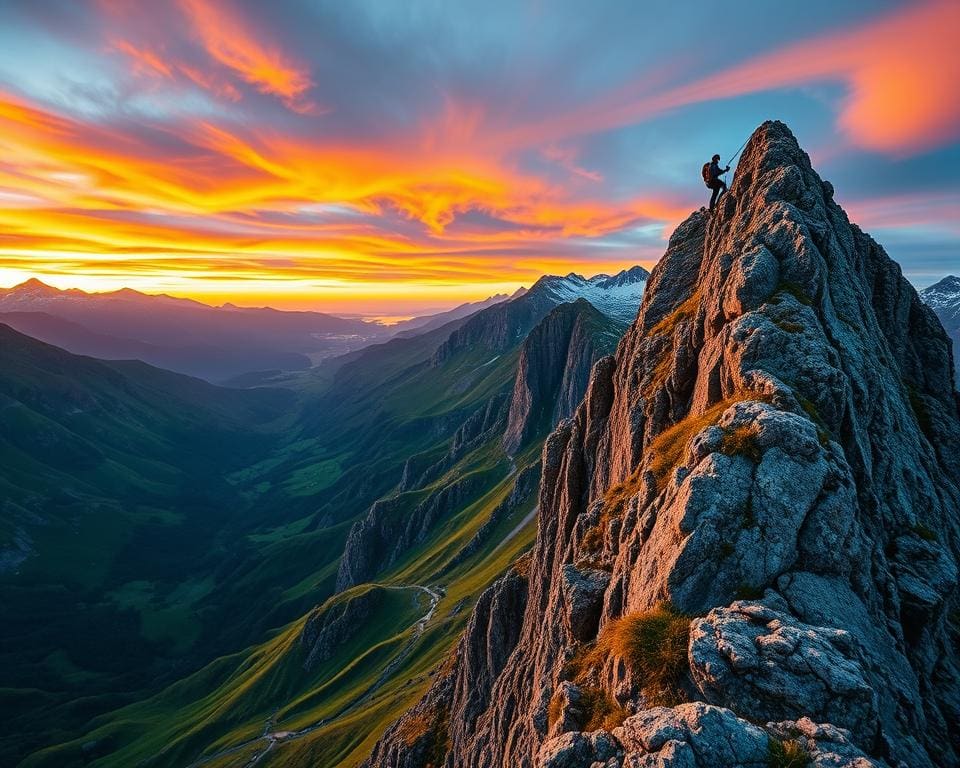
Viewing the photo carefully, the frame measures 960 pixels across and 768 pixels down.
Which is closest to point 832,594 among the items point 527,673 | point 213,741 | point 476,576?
point 527,673

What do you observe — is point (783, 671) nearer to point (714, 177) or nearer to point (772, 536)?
point (772, 536)

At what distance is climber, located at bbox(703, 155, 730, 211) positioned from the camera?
158 feet

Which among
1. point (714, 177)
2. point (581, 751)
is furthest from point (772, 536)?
point (714, 177)

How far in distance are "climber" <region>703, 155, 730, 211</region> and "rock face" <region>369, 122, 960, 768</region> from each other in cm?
365

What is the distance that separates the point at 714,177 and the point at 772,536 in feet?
137

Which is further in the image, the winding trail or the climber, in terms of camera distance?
the winding trail

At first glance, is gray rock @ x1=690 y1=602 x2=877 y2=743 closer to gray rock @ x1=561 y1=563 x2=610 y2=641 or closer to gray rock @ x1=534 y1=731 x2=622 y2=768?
gray rock @ x1=534 y1=731 x2=622 y2=768

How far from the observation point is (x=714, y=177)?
49438 millimetres

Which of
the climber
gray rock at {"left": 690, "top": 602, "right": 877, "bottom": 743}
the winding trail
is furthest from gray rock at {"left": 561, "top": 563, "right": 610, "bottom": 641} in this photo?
the winding trail

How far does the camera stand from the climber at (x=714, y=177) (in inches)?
1893

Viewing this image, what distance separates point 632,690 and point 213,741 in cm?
20724

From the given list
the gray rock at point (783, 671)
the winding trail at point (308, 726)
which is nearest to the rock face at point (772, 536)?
the gray rock at point (783, 671)

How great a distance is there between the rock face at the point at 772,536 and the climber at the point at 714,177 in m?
3.65

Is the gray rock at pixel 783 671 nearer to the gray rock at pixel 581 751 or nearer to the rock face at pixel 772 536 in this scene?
the rock face at pixel 772 536
